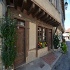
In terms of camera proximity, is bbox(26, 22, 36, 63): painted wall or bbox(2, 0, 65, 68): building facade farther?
bbox(26, 22, 36, 63): painted wall

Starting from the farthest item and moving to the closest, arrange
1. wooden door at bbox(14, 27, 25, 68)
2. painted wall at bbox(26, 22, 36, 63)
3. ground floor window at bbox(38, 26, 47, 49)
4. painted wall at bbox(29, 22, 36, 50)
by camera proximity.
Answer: ground floor window at bbox(38, 26, 47, 49) < painted wall at bbox(29, 22, 36, 50) < painted wall at bbox(26, 22, 36, 63) < wooden door at bbox(14, 27, 25, 68)

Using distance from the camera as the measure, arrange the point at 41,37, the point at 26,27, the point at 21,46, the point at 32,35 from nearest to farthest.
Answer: the point at 21,46 < the point at 26,27 < the point at 32,35 < the point at 41,37

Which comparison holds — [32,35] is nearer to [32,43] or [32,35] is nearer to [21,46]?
[32,43]

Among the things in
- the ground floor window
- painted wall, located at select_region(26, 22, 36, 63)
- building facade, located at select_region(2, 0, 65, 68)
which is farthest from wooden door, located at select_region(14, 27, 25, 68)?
the ground floor window

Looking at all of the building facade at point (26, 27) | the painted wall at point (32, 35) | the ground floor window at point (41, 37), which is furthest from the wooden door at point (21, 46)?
the ground floor window at point (41, 37)

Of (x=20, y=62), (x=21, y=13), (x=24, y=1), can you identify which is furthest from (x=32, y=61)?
(x=24, y=1)

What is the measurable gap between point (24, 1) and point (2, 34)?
2.24m

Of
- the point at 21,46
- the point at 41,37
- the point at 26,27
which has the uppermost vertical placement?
the point at 26,27

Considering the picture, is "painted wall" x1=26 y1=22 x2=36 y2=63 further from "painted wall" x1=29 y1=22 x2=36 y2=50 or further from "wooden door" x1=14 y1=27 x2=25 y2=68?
"wooden door" x1=14 y1=27 x2=25 y2=68

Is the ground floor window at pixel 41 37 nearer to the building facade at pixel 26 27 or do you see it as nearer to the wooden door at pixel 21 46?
the building facade at pixel 26 27

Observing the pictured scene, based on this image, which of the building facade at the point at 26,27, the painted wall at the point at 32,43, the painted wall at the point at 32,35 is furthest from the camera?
the painted wall at the point at 32,35

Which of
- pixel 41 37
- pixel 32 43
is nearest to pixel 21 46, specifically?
pixel 32 43

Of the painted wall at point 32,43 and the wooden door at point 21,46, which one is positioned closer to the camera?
the wooden door at point 21,46

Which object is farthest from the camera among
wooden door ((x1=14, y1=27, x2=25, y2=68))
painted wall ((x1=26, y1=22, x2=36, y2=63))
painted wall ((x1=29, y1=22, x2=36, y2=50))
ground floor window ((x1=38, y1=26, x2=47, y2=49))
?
ground floor window ((x1=38, y1=26, x2=47, y2=49))
